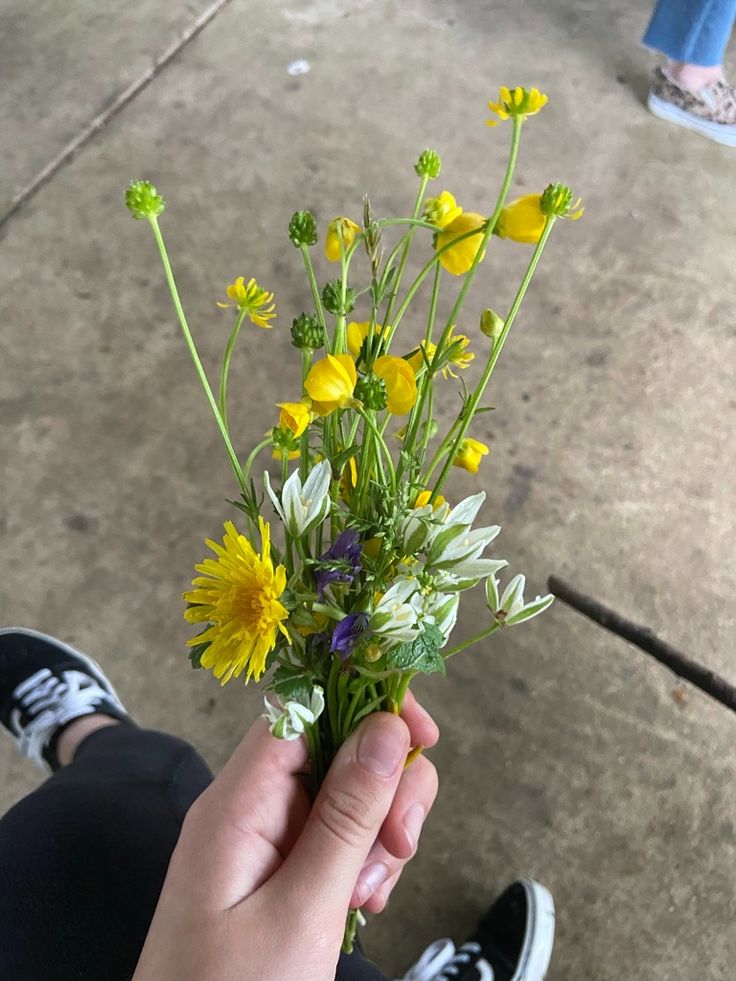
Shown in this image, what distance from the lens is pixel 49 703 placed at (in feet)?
3.59

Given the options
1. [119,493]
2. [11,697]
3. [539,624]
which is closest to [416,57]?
[119,493]

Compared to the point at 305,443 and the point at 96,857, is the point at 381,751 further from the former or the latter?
the point at 96,857

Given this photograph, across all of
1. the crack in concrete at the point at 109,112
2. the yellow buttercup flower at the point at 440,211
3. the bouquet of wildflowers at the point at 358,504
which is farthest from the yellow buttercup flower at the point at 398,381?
the crack in concrete at the point at 109,112

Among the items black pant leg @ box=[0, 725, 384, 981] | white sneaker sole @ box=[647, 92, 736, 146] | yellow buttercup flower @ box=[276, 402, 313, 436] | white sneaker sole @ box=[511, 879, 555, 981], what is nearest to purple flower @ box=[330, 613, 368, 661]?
yellow buttercup flower @ box=[276, 402, 313, 436]

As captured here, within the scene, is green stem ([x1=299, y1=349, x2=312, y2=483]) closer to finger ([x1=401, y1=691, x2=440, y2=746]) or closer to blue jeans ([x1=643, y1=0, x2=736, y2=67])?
finger ([x1=401, y1=691, x2=440, y2=746])

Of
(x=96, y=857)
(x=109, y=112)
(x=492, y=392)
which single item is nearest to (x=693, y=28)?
(x=492, y=392)

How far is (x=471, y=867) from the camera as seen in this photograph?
1.03m

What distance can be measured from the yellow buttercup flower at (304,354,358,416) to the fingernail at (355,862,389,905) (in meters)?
0.43

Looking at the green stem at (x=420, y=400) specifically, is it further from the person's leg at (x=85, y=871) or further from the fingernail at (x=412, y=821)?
the person's leg at (x=85, y=871)

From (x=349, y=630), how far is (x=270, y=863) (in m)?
0.22

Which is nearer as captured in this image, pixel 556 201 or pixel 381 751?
pixel 556 201

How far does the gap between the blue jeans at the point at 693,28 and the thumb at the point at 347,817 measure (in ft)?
5.09

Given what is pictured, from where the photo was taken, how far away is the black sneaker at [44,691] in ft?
3.53

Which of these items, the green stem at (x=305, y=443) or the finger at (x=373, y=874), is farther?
the finger at (x=373, y=874)
